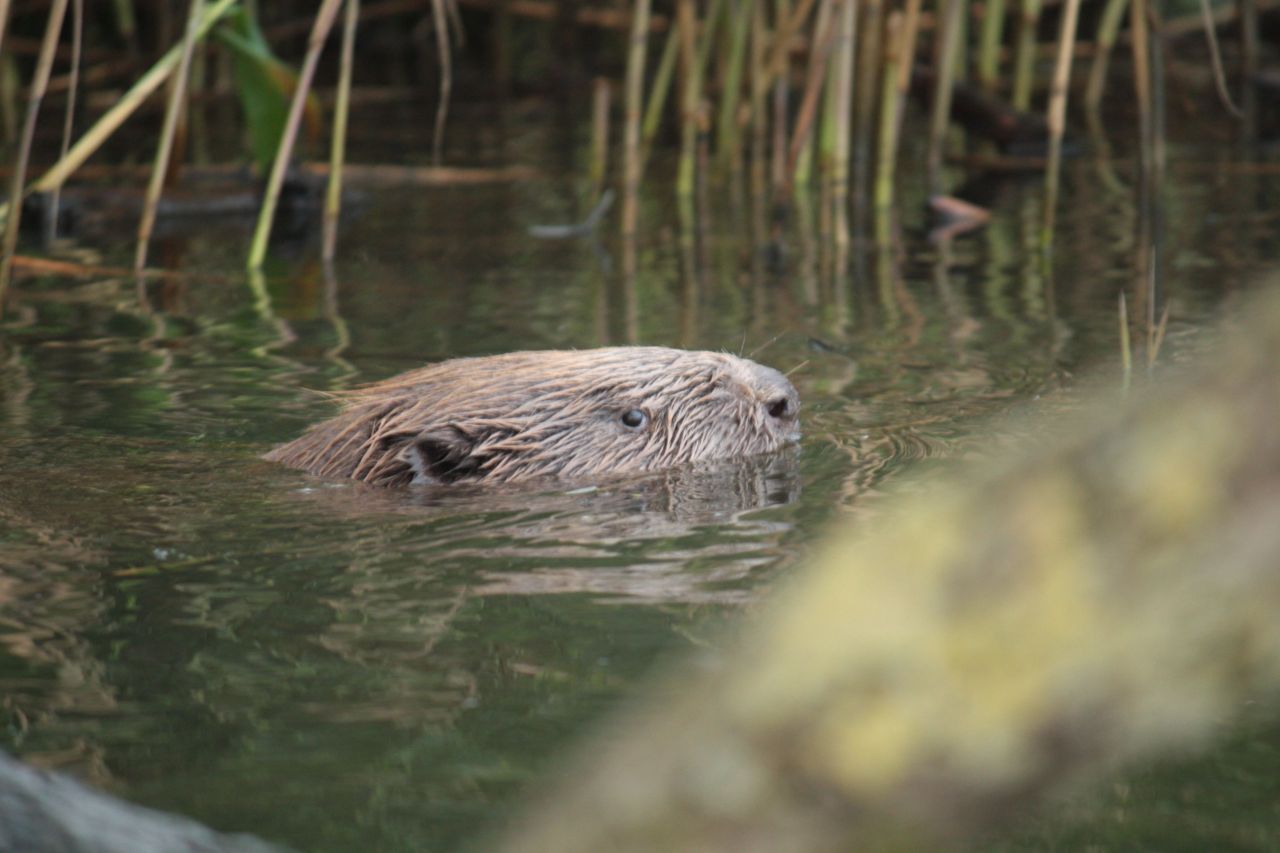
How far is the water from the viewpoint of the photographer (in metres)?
2.49

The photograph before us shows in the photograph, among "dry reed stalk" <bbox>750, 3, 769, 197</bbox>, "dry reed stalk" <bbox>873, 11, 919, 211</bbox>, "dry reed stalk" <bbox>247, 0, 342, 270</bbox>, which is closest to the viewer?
"dry reed stalk" <bbox>247, 0, 342, 270</bbox>

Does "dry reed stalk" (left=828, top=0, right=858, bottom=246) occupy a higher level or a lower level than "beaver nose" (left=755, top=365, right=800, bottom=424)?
higher

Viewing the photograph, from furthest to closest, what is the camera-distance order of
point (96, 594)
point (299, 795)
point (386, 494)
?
point (386, 494) < point (96, 594) < point (299, 795)

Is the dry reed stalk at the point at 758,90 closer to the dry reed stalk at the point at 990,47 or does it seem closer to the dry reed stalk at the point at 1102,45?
the dry reed stalk at the point at 990,47

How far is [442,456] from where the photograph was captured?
4.36 m

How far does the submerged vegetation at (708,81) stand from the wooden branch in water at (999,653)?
3.73 meters

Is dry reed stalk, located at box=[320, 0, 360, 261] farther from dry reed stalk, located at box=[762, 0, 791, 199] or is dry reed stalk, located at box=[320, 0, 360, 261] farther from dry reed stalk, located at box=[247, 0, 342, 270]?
dry reed stalk, located at box=[762, 0, 791, 199]

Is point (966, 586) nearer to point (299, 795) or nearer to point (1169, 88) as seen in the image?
point (299, 795)

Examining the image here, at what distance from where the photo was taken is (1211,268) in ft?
21.7

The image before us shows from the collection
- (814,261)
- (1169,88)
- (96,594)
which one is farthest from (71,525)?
(1169,88)

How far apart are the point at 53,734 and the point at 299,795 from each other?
48cm

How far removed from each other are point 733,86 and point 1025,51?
200 centimetres

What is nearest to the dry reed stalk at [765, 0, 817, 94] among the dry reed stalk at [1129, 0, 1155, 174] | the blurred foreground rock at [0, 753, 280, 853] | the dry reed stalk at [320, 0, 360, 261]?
the dry reed stalk at [1129, 0, 1155, 174]

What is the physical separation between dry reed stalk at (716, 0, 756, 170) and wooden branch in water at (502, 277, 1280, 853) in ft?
22.2
